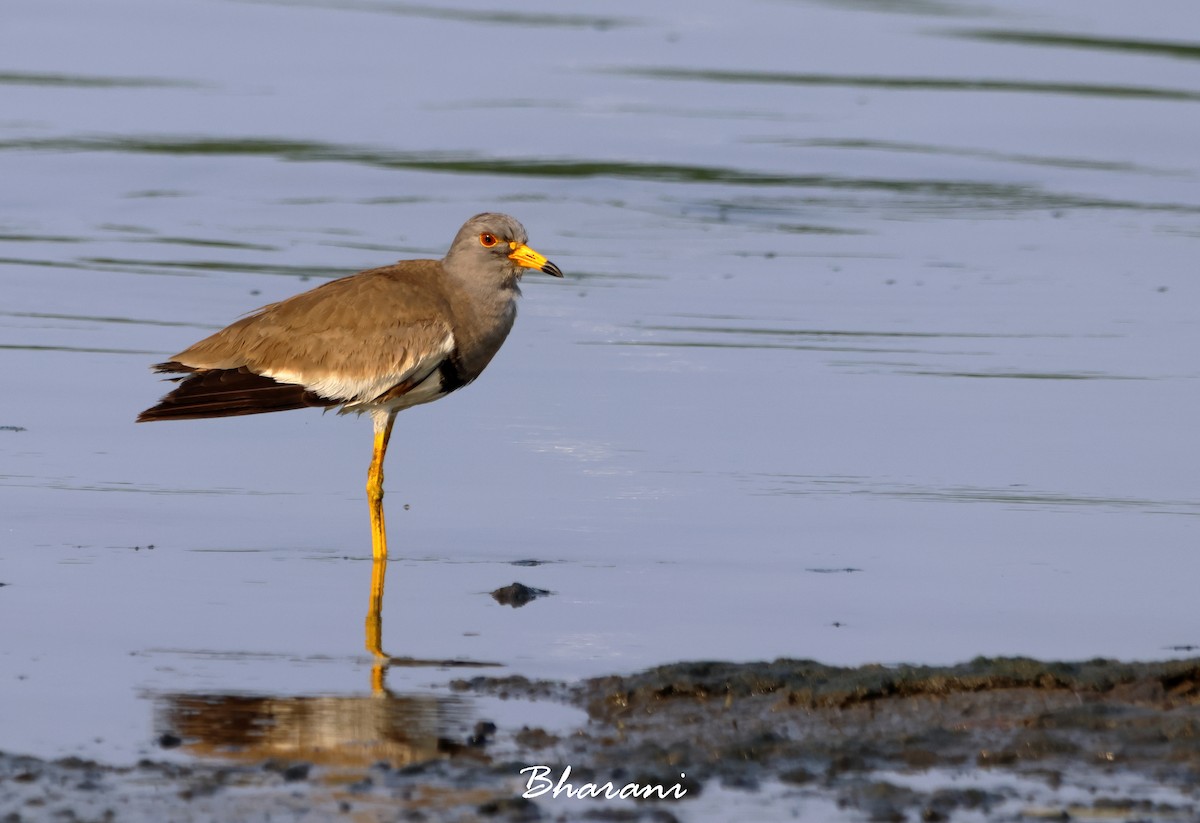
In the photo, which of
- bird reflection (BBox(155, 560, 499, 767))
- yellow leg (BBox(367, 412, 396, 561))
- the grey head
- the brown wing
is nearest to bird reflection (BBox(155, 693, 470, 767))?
bird reflection (BBox(155, 560, 499, 767))

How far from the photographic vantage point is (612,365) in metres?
12.5

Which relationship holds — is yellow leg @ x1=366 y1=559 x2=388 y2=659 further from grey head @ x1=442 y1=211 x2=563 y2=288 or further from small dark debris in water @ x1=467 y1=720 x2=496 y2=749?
grey head @ x1=442 y1=211 x2=563 y2=288

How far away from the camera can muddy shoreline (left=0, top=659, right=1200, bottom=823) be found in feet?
18.7

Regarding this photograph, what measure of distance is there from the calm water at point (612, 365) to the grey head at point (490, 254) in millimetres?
994

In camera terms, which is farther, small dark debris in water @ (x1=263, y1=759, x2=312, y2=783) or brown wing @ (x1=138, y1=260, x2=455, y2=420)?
brown wing @ (x1=138, y1=260, x2=455, y2=420)

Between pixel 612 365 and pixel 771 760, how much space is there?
646cm

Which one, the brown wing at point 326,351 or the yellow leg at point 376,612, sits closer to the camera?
the yellow leg at point 376,612

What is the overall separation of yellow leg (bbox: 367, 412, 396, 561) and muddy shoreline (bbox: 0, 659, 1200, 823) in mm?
1932

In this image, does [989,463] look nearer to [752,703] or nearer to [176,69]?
[752,703]

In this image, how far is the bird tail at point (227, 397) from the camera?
30.9ft

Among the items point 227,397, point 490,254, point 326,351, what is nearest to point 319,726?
point 227,397

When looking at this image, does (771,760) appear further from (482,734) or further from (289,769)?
(289,769)

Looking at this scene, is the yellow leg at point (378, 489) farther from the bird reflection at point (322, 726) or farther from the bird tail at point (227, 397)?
the bird reflection at point (322, 726)

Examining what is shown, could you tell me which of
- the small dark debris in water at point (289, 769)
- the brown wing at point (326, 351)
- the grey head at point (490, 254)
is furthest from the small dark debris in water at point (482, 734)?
the grey head at point (490, 254)
